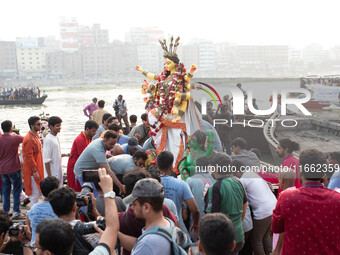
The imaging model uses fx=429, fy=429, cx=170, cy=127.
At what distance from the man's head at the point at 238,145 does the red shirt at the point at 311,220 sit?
1.21 meters

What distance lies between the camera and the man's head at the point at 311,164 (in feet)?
8.83

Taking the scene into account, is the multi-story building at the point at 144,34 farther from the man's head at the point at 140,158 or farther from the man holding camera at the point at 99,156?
the man's head at the point at 140,158

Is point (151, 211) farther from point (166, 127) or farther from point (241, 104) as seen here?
point (166, 127)

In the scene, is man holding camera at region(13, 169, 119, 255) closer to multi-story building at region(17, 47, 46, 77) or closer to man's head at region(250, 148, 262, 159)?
man's head at region(250, 148, 262, 159)

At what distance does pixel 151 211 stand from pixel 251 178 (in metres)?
1.56

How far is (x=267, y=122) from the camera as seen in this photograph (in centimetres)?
398

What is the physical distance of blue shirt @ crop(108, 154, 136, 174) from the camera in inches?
182

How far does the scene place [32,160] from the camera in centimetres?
538

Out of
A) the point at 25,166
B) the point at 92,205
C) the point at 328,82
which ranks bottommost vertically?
the point at 25,166

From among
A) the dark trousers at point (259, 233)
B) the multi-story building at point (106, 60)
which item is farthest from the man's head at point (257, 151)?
the multi-story building at point (106, 60)

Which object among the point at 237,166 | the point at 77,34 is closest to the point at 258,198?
the point at 237,166

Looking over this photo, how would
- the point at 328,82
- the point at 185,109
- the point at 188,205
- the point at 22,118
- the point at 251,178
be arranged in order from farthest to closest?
the point at 22,118 < the point at 185,109 < the point at 328,82 < the point at 251,178 < the point at 188,205

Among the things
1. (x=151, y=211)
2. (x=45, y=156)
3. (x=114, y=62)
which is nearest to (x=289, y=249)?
(x=151, y=211)

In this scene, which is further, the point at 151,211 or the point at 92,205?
the point at 92,205
